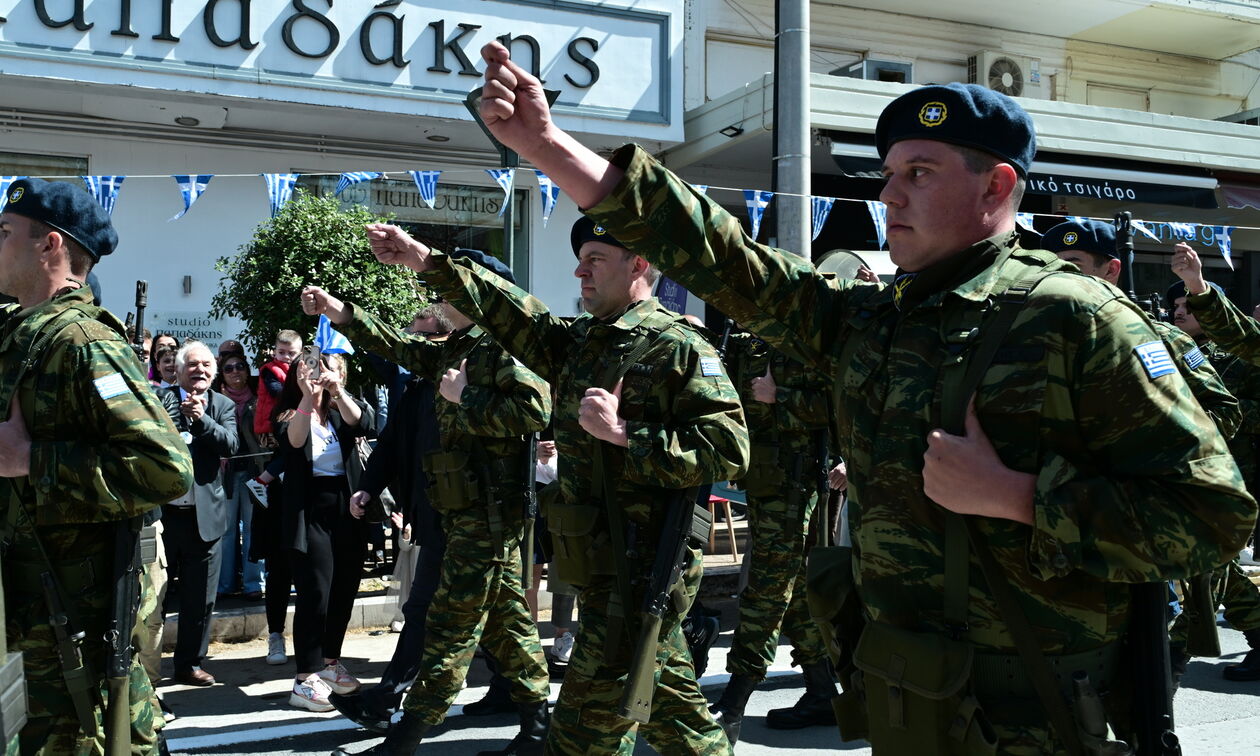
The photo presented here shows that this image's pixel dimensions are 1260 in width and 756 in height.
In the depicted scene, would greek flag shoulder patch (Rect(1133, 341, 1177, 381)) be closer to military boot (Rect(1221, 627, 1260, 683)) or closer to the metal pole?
military boot (Rect(1221, 627, 1260, 683))

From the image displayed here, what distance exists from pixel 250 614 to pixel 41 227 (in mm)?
4397

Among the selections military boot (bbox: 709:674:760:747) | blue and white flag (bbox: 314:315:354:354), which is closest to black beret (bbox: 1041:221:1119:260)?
military boot (bbox: 709:674:760:747)

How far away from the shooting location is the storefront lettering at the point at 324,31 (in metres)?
11.5

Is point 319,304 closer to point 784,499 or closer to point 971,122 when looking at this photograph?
point 784,499

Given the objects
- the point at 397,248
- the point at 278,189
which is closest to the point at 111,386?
the point at 397,248

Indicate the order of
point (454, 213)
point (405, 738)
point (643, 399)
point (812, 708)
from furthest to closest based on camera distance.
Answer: point (454, 213)
point (812, 708)
point (405, 738)
point (643, 399)

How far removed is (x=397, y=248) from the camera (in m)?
4.07

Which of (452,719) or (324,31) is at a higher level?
(324,31)

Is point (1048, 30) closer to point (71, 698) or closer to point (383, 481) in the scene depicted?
point (383, 481)

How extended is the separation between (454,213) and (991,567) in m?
12.8

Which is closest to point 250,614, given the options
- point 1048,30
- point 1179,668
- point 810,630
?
point 810,630

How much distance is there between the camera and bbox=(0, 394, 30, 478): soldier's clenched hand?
3205 mm

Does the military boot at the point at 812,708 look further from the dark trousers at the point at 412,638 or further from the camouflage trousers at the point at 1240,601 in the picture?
the camouflage trousers at the point at 1240,601

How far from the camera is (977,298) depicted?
225 cm
